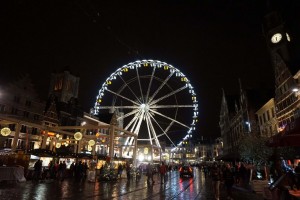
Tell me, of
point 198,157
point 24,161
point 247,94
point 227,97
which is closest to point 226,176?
point 24,161

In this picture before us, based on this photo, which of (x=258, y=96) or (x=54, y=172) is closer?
(x=54, y=172)

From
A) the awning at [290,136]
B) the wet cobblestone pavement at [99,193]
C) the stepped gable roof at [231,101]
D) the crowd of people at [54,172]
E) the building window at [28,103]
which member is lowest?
the wet cobblestone pavement at [99,193]

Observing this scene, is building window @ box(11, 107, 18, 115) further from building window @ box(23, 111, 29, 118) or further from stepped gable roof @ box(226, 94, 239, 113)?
stepped gable roof @ box(226, 94, 239, 113)

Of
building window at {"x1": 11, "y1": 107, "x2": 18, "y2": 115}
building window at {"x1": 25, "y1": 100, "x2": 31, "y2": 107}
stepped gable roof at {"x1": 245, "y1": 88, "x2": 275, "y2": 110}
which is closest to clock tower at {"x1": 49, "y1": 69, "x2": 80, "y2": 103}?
building window at {"x1": 25, "y1": 100, "x2": 31, "y2": 107}

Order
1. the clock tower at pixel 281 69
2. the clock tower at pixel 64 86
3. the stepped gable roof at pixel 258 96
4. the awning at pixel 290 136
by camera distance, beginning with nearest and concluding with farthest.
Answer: the awning at pixel 290 136 < the clock tower at pixel 281 69 < the stepped gable roof at pixel 258 96 < the clock tower at pixel 64 86

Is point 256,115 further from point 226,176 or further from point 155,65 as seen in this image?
point 226,176

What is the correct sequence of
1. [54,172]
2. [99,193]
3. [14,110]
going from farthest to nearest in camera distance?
[14,110]
[54,172]
[99,193]

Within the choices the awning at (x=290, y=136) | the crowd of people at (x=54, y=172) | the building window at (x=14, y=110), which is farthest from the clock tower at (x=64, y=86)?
the awning at (x=290, y=136)

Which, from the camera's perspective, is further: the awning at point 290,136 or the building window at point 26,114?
the building window at point 26,114

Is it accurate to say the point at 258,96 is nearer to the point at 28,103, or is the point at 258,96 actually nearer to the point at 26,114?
the point at 28,103

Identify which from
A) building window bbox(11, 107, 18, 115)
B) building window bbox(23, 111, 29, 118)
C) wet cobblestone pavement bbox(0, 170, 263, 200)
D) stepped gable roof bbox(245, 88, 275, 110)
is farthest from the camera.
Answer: stepped gable roof bbox(245, 88, 275, 110)

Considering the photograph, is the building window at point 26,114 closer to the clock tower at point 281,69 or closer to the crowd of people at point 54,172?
the crowd of people at point 54,172

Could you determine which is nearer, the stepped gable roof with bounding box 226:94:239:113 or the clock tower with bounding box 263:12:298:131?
the clock tower with bounding box 263:12:298:131

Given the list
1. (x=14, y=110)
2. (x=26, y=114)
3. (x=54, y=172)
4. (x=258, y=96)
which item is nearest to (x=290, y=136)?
(x=54, y=172)
